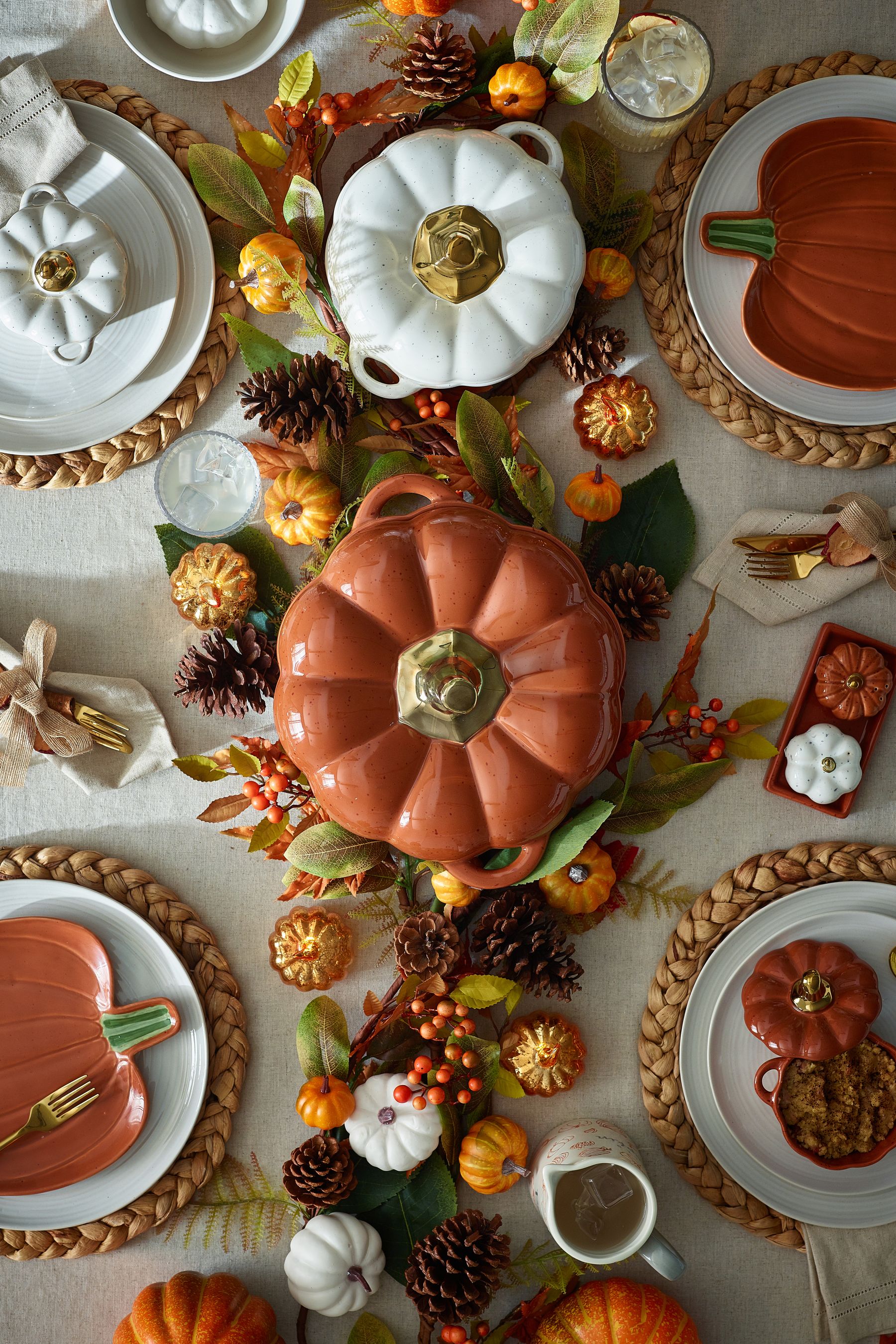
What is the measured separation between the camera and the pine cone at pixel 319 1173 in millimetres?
1128

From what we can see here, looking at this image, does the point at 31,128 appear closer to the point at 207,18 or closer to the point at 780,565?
the point at 207,18

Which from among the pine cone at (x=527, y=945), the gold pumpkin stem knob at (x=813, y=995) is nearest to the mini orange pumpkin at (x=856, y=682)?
the gold pumpkin stem knob at (x=813, y=995)

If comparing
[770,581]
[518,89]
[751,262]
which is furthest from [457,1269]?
[518,89]

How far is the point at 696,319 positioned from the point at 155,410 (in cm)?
75

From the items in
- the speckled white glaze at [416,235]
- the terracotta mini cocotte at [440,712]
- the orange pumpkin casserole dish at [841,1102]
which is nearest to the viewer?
the terracotta mini cocotte at [440,712]

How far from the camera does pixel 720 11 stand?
124 centimetres

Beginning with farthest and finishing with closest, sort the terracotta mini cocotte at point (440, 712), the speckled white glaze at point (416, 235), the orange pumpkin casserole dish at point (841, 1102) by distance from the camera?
1. the orange pumpkin casserole dish at point (841, 1102)
2. the speckled white glaze at point (416, 235)
3. the terracotta mini cocotte at point (440, 712)

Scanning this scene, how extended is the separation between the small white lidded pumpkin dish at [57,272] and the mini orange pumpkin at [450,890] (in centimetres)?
83

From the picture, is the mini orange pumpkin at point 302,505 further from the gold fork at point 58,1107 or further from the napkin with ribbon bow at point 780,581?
the gold fork at point 58,1107

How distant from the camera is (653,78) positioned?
3.93 feet

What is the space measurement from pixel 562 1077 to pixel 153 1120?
546 millimetres

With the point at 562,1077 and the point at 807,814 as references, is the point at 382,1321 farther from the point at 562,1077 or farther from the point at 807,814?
the point at 807,814

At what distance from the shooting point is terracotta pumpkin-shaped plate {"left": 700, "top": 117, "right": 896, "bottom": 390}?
1220 mm

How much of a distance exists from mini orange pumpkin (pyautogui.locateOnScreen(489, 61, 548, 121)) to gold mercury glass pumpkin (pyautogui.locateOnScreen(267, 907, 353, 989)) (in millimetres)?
1100
